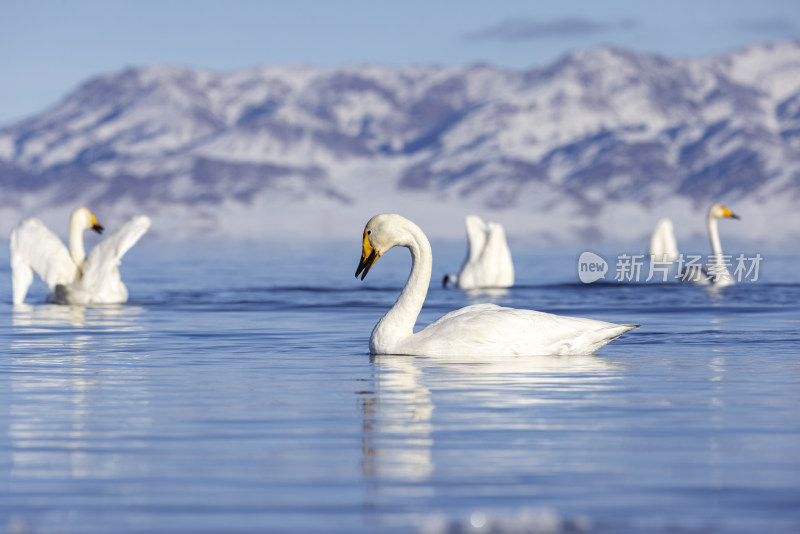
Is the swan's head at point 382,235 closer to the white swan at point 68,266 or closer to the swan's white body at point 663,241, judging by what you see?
the white swan at point 68,266

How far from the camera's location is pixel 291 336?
16.4 m

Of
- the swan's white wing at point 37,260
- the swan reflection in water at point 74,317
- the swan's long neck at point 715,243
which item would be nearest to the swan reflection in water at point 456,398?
the swan reflection in water at point 74,317

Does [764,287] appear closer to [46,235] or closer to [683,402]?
[46,235]

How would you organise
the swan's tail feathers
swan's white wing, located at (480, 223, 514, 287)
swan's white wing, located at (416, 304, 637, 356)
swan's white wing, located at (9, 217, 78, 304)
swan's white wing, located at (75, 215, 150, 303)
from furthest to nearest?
swan's white wing, located at (480, 223, 514, 287)
swan's white wing, located at (9, 217, 78, 304)
swan's white wing, located at (75, 215, 150, 303)
the swan's tail feathers
swan's white wing, located at (416, 304, 637, 356)

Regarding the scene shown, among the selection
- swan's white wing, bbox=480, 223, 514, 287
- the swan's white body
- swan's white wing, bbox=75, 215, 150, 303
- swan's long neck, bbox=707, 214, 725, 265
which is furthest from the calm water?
the swan's white body

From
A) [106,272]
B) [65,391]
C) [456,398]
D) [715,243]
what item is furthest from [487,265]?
[456,398]

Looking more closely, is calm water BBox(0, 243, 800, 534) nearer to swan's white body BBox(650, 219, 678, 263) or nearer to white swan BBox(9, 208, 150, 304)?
white swan BBox(9, 208, 150, 304)

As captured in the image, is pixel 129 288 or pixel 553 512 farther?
pixel 129 288

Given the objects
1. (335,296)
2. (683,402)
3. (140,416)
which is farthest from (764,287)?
(140,416)

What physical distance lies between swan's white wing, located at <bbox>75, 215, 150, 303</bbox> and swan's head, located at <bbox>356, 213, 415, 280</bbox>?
28.5ft

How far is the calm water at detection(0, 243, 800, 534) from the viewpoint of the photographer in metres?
6.66

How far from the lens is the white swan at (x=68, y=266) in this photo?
21.5 meters

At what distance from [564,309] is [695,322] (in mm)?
2992

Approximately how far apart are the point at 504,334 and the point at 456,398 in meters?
2.38
